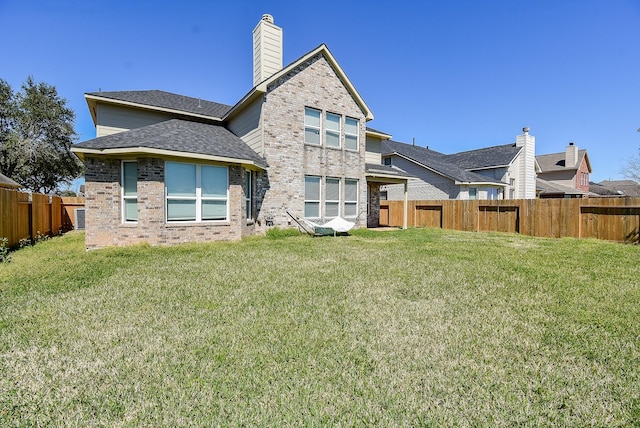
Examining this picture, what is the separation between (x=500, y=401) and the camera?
7.64 feet

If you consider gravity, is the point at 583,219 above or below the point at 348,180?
below

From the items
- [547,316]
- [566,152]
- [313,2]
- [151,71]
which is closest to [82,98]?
[151,71]

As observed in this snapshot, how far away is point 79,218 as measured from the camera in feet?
54.2

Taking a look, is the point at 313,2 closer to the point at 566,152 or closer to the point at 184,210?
the point at 184,210

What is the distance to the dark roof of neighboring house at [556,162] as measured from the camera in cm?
3518

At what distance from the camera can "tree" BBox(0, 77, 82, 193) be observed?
950 inches

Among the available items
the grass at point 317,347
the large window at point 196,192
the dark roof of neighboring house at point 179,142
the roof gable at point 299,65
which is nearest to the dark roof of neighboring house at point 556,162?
the roof gable at point 299,65

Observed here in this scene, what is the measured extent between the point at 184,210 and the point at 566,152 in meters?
44.9

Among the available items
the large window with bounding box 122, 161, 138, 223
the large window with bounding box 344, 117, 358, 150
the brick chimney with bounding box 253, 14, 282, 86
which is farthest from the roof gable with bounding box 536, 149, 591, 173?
the large window with bounding box 122, 161, 138, 223

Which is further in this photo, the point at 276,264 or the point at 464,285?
the point at 276,264

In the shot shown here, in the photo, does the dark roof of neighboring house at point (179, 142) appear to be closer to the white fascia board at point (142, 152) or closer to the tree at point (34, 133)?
the white fascia board at point (142, 152)

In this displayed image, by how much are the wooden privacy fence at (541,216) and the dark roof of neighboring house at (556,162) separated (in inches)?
1125

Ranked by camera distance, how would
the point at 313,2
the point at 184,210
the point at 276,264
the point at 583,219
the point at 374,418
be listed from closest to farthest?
the point at 374,418
the point at 276,264
the point at 184,210
the point at 313,2
the point at 583,219

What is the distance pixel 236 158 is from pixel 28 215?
836 cm
